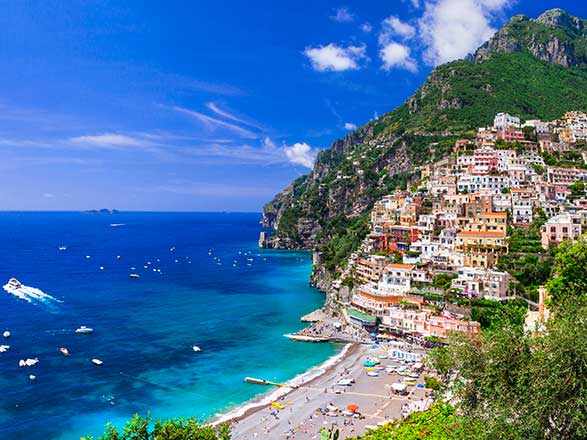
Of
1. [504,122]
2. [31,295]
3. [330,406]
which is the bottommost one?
[330,406]

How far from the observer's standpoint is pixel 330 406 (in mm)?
41562

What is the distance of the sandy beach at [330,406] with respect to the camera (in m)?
37.8

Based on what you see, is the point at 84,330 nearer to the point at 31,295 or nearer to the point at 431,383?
the point at 31,295

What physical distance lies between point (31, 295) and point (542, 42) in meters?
185

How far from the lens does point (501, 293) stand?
55.3 metres

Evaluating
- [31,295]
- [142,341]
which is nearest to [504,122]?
[142,341]

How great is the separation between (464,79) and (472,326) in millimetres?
122893

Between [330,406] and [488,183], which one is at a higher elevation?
[488,183]

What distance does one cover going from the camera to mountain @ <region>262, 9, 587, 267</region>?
443ft

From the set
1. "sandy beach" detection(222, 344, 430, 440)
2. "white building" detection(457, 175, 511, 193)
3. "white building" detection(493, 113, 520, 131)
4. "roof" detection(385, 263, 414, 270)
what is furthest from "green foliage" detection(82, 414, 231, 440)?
"white building" detection(493, 113, 520, 131)

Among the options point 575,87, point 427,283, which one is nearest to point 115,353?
point 427,283

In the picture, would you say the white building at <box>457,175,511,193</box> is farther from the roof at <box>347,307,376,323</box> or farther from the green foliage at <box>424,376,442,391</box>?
the green foliage at <box>424,376,442,391</box>

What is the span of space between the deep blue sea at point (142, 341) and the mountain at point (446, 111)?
3329 centimetres

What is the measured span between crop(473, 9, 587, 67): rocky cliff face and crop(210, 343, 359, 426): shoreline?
151 metres
